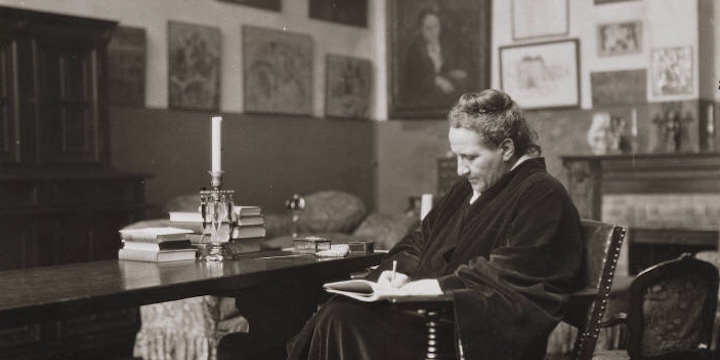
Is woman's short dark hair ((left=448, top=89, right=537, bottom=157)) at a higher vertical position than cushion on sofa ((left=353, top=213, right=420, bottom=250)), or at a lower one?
higher

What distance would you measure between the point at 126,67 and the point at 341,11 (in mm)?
3409

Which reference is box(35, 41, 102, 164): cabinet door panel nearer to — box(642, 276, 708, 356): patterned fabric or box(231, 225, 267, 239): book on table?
box(231, 225, 267, 239): book on table

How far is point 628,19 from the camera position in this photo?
31.8 ft

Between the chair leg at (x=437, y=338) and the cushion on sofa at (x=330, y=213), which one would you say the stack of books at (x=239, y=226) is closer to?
the chair leg at (x=437, y=338)

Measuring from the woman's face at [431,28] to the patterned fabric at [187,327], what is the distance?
596 cm

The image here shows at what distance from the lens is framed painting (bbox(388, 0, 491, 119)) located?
428 inches

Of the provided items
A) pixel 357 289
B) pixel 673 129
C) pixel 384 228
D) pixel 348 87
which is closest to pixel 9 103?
pixel 384 228

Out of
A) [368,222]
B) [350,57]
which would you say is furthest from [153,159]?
[350,57]

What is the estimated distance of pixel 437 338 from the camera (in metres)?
3.25

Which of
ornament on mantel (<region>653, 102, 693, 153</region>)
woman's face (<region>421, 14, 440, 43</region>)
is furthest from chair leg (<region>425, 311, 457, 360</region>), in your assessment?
woman's face (<region>421, 14, 440, 43</region>)

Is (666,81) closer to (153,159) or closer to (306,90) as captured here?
(306,90)

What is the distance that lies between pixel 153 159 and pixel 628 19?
5106 mm

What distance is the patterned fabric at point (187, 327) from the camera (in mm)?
5844

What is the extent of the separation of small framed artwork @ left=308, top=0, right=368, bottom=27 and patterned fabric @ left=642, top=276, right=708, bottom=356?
7.31m
